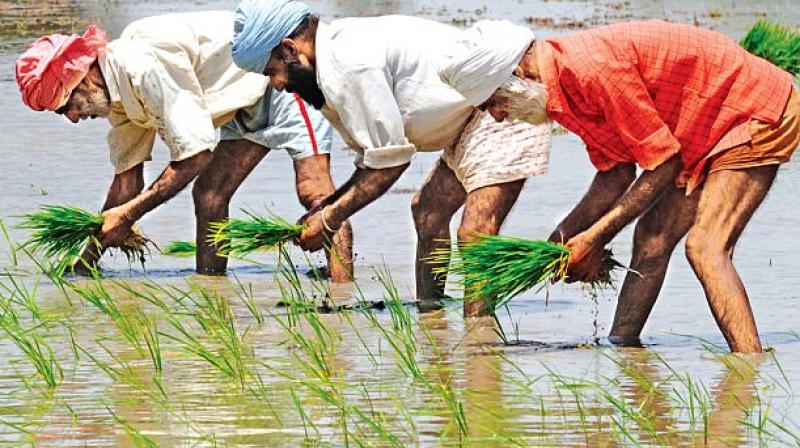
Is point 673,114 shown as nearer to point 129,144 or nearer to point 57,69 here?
point 57,69

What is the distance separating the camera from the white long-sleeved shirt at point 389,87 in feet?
21.0

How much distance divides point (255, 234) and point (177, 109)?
0.59 m

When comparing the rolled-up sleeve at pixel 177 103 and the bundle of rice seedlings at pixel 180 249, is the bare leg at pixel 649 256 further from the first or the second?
the bundle of rice seedlings at pixel 180 249

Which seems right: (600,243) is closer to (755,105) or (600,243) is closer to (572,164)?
(755,105)

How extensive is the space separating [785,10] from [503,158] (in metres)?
17.2

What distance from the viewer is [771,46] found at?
9555 mm

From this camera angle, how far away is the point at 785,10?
2309cm

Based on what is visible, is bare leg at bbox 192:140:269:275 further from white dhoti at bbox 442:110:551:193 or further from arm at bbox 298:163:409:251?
white dhoti at bbox 442:110:551:193

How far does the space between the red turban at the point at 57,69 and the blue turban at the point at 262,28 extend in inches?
40.3

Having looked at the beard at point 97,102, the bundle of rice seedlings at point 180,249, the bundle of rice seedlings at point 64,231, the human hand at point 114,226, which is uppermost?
the beard at point 97,102

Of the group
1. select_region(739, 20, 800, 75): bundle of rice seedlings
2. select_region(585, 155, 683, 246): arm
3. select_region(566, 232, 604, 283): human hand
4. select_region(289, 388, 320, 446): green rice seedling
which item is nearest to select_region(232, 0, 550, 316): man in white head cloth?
select_region(566, 232, 604, 283): human hand

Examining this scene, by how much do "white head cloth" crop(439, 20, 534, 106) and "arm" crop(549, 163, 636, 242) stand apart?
55cm

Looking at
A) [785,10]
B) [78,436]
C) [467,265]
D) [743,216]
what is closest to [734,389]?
[743,216]

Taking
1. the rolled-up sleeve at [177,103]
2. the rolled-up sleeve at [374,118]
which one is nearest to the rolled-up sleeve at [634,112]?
the rolled-up sleeve at [374,118]
